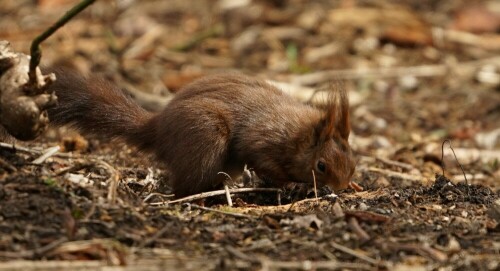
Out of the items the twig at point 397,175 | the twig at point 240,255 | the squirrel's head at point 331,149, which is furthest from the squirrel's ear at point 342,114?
the twig at point 240,255

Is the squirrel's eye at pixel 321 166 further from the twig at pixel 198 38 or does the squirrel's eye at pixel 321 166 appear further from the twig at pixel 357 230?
the twig at pixel 198 38

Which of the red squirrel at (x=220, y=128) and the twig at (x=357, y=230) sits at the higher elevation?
the red squirrel at (x=220, y=128)

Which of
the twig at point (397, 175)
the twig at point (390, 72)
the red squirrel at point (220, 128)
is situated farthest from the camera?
the twig at point (390, 72)

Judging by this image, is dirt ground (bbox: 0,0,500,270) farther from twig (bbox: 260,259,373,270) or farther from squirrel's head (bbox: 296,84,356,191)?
squirrel's head (bbox: 296,84,356,191)

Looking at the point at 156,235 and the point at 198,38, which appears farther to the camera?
the point at 198,38

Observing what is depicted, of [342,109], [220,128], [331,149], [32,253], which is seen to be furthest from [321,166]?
[32,253]

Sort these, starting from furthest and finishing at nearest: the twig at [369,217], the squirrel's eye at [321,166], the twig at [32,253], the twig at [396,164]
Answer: the twig at [396,164] < the squirrel's eye at [321,166] < the twig at [369,217] < the twig at [32,253]

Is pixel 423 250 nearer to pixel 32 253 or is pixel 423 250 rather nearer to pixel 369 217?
pixel 369 217
